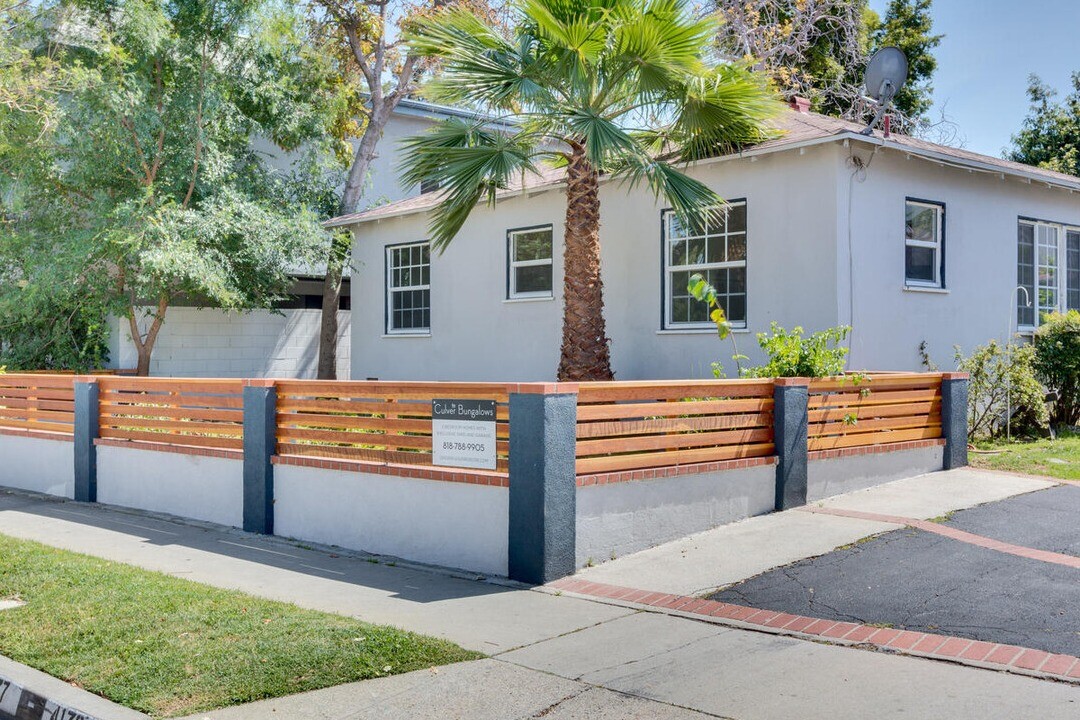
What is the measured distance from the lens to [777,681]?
5.43m

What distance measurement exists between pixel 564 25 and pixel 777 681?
810cm

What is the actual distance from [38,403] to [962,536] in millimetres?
11129

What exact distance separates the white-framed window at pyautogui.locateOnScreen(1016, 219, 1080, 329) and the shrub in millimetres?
1666

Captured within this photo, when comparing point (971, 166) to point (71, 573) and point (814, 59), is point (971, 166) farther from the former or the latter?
point (814, 59)

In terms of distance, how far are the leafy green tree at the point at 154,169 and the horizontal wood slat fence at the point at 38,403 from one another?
2814 mm

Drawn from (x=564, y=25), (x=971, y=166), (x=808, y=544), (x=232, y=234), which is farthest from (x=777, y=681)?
(x=232, y=234)

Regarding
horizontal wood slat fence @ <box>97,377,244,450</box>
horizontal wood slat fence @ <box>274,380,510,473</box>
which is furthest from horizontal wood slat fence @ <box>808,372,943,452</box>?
horizontal wood slat fence @ <box>97,377,244,450</box>

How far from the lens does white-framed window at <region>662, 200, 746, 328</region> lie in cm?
1378

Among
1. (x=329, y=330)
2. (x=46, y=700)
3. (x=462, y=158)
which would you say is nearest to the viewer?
(x=46, y=700)

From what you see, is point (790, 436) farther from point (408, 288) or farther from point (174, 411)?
point (408, 288)

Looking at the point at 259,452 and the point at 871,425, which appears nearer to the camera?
the point at 259,452

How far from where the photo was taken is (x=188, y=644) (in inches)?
239

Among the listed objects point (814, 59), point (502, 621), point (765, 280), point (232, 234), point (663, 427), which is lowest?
point (502, 621)

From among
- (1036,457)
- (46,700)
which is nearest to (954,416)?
(1036,457)
